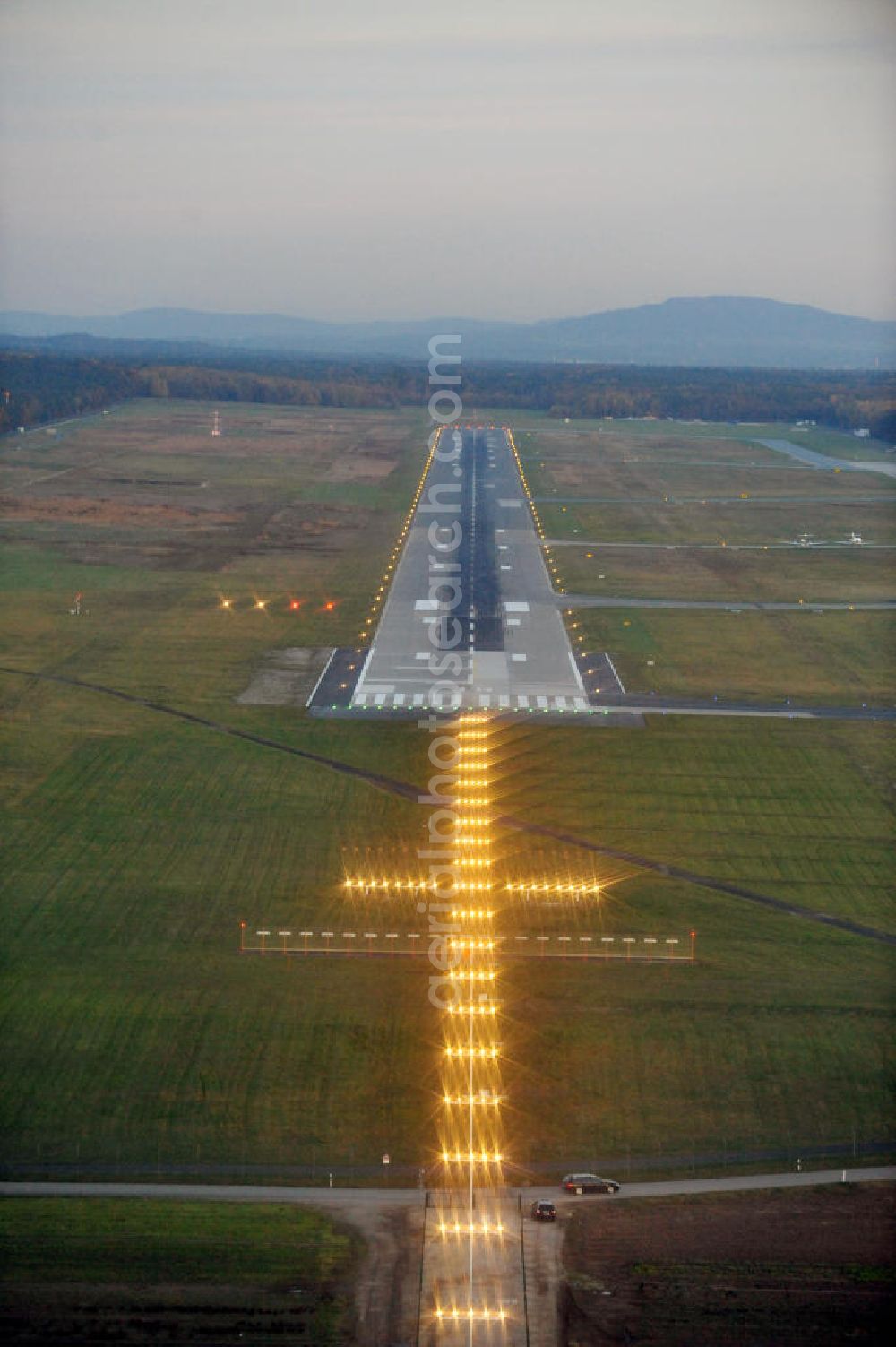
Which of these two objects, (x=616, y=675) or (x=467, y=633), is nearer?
(x=616, y=675)

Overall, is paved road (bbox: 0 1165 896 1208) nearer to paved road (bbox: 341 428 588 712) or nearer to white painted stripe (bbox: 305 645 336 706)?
paved road (bbox: 341 428 588 712)

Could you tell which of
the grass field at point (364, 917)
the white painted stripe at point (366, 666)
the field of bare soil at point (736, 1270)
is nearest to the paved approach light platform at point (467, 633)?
the white painted stripe at point (366, 666)

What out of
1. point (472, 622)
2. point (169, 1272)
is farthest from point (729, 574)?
point (169, 1272)

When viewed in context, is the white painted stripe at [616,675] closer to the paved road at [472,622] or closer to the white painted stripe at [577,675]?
the white painted stripe at [577,675]

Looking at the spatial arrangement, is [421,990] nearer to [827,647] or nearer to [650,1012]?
[650,1012]

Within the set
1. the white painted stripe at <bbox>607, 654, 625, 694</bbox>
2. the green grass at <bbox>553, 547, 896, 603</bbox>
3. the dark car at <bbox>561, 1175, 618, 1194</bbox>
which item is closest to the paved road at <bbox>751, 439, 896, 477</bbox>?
the green grass at <bbox>553, 547, 896, 603</bbox>

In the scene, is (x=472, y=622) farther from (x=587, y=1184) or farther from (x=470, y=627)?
(x=587, y=1184)

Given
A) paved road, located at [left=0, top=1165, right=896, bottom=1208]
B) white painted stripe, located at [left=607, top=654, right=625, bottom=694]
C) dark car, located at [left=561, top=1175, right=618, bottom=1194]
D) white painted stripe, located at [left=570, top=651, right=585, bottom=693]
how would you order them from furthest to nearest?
white painted stripe, located at [left=607, top=654, right=625, bottom=694]
white painted stripe, located at [left=570, top=651, right=585, bottom=693]
dark car, located at [left=561, top=1175, right=618, bottom=1194]
paved road, located at [left=0, top=1165, right=896, bottom=1208]

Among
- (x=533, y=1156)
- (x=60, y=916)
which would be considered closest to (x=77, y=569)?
(x=60, y=916)
